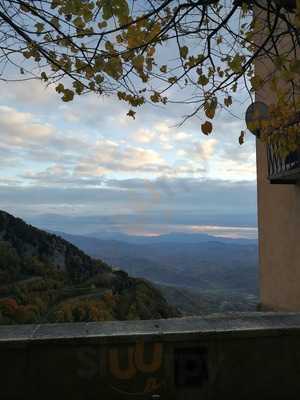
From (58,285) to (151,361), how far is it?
397 centimetres

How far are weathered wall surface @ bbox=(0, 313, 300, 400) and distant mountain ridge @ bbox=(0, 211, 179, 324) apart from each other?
1.99m

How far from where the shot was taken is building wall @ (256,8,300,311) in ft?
34.1

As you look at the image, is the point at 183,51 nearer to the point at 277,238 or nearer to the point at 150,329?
the point at 150,329

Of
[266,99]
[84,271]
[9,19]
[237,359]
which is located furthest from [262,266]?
[9,19]

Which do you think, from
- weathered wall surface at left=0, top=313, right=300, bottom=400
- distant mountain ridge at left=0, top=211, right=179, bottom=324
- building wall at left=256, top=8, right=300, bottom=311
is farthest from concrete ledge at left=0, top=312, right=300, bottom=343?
building wall at left=256, top=8, right=300, bottom=311

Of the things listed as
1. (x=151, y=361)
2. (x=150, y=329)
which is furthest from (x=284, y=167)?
(x=151, y=361)

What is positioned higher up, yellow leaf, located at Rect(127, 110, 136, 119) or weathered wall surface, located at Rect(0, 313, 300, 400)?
yellow leaf, located at Rect(127, 110, 136, 119)

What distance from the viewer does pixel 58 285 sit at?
23.5ft

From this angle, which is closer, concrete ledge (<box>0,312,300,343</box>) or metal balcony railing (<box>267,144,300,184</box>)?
concrete ledge (<box>0,312,300,343</box>)

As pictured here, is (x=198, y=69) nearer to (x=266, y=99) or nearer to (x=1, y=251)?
(x=1, y=251)

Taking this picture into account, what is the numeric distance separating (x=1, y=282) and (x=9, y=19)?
13.9ft

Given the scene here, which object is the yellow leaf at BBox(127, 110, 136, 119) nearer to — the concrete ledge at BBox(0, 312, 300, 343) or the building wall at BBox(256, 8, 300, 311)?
the concrete ledge at BBox(0, 312, 300, 343)

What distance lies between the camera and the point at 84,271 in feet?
28.3

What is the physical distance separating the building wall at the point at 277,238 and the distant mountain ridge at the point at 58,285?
366 cm
